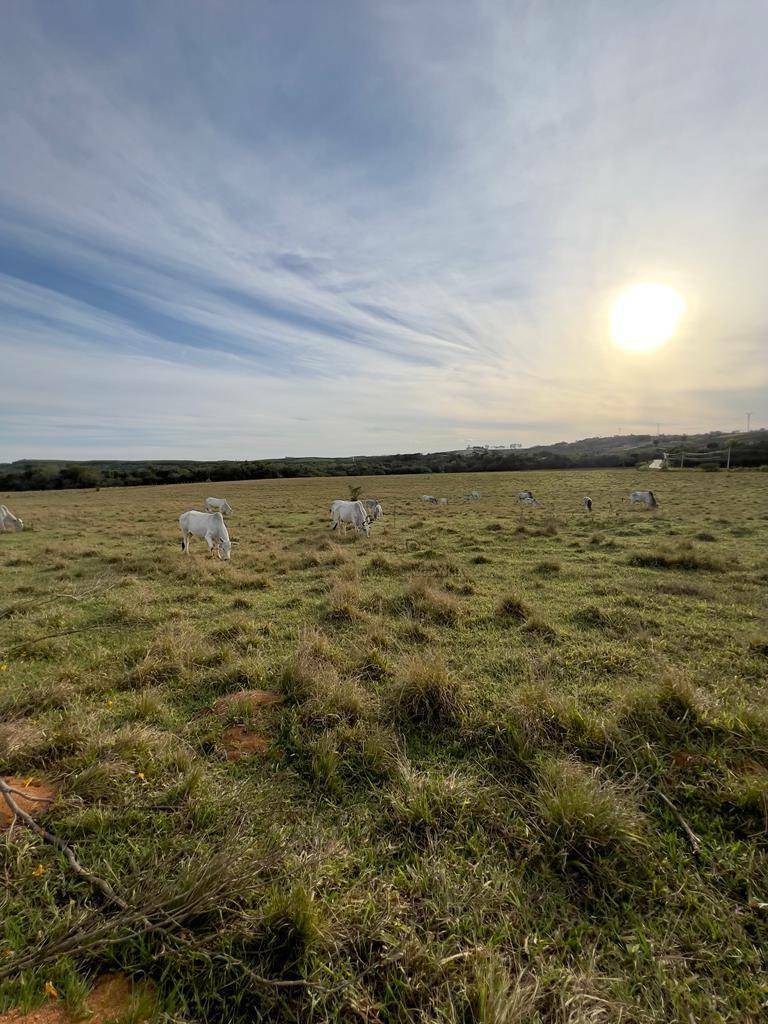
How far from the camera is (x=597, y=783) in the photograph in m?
3.02

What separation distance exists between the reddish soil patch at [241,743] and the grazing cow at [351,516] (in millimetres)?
12113

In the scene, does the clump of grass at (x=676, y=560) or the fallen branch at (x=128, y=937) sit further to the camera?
the clump of grass at (x=676, y=560)

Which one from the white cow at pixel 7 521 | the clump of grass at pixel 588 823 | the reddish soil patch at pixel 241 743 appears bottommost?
the reddish soil patch at pixel 241 743

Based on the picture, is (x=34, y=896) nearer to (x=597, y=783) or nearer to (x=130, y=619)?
(x=597, y=783)

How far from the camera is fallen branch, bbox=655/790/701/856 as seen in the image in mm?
2658

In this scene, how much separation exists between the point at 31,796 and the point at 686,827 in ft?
13.9

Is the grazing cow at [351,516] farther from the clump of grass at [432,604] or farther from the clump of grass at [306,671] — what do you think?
the clump of grass at [306,671]

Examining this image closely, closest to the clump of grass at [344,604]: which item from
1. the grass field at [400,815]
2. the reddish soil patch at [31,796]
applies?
the grass field at [400,815]

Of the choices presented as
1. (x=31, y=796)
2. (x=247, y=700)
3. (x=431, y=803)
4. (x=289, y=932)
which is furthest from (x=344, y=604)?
(x=289, y=932)

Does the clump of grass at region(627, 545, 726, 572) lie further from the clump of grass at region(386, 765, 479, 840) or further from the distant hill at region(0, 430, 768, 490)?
the distant hill at region(0, 430, 768, 490)

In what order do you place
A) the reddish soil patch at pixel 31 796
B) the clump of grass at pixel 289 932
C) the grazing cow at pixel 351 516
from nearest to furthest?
the clump of grass at pixel 289 932, the reddish soil patch at pixel 31 796, the grazing cow at pixel 351 516

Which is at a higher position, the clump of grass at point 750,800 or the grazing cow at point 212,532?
the grazing cow at point 212,532

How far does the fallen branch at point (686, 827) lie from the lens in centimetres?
266

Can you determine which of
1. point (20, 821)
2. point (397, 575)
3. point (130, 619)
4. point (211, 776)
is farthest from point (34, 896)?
point (397, 575)
